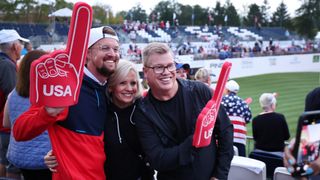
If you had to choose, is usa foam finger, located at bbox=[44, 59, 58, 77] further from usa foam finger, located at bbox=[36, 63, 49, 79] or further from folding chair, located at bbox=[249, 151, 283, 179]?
folding chair, located at bbox=[249, 151, 283, 179]

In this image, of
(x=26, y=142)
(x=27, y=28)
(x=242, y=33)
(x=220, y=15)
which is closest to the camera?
(x=26, y=142)

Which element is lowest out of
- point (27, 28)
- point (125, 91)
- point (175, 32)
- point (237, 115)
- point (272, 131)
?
point (272, 131)

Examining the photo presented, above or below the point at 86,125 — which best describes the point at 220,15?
above

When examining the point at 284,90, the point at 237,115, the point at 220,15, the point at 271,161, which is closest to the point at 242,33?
the point at 284,90

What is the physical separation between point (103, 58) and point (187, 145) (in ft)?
2.57

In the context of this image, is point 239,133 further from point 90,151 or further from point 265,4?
point 265,4

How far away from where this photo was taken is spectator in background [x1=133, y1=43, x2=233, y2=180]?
2.20m

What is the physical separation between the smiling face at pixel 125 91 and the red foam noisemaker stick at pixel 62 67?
1.80 feet

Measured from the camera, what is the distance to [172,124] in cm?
228

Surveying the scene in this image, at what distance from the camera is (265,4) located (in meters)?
85.3

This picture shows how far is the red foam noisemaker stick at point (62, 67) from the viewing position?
1788mm

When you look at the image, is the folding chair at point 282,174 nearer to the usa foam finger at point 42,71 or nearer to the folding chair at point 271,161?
the folding chair at point 271,161

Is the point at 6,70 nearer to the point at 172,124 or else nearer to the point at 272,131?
the point at 172,124

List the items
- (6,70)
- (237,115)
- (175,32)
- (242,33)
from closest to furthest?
(6,70)
(237,115)
(175,32)
(242,33)
